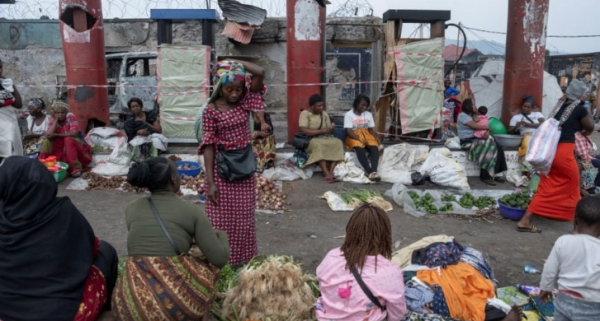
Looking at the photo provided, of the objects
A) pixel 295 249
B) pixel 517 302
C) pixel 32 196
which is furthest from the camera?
pixel 295 249

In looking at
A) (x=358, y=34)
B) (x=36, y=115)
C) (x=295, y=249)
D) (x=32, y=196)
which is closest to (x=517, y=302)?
(x=295, y=249)

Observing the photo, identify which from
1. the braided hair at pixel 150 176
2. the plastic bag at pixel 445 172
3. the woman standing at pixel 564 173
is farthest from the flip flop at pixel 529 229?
the braided hair at pixel 150 176

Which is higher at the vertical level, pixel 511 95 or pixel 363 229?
pixel 511 95

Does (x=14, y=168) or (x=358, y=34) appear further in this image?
(x=358, y=34)

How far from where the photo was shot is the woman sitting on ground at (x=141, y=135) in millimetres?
8086

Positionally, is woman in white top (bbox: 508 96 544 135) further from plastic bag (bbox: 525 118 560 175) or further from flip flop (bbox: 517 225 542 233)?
plastic bag (bbox: 525 118 560 175)

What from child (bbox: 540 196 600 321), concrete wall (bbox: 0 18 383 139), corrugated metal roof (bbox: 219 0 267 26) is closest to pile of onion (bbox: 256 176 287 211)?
child (bbox: 540 196 600 321)

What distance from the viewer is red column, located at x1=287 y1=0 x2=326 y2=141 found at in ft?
28.3

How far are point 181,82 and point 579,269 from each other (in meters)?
7.08

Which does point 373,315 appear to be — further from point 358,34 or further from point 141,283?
point 358,34

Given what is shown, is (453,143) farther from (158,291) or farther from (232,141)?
(158,291)

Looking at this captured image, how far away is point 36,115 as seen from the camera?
779 centimetres

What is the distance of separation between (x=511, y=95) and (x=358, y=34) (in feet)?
22.8

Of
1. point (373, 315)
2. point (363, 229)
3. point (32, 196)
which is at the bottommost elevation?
point (373, 315)
